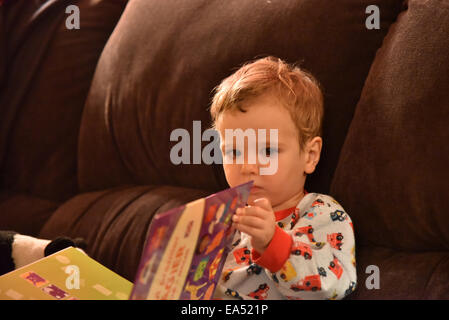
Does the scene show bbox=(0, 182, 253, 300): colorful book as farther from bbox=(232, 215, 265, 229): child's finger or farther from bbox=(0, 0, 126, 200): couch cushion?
bbox=(0, 0, 126, 200): couch cushion

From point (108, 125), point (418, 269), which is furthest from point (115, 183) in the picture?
point (418, 269)

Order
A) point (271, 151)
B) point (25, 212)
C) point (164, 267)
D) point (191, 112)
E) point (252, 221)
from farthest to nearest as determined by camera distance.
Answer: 1. point (25, 212)
2. point (191, 112)
3. point (271, 151)
4. point (252, 221)
5. point (164, 267)

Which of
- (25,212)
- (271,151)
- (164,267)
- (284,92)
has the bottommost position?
(25,212)

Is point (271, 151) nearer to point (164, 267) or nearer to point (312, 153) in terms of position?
point (312, 153)

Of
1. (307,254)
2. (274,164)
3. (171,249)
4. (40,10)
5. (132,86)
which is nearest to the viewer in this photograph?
(171,249)

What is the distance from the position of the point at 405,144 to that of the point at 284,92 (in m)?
0.23

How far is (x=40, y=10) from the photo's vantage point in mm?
1618

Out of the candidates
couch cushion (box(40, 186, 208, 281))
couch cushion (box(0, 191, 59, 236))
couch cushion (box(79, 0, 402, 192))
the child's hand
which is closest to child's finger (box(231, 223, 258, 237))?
the child's hand

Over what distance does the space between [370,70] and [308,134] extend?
17 centimetres

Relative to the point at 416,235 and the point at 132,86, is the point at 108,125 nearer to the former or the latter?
the point at 132,86

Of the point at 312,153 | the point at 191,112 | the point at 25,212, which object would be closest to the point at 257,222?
the point at 312,153

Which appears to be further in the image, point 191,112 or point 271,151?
point 191,112

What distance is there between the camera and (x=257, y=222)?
848 millimetres

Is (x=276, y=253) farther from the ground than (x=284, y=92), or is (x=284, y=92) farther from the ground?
(x=284, y=92)
